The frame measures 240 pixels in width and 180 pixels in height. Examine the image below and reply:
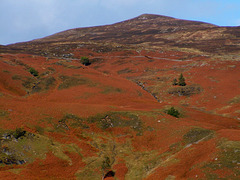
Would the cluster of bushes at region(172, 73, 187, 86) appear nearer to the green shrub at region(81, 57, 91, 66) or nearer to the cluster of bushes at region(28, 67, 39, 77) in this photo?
the cluster of bushes at region(28, 67, 39, 77)

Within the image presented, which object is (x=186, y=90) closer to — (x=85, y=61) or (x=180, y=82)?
(x=180, y=82)

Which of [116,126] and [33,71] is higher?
[33,71]

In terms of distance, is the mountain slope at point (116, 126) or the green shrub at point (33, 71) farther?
the green shrub at point (33, 71)

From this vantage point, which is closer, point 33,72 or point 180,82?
point 180,82

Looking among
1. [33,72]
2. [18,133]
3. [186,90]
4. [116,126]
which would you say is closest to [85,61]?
[33,72]

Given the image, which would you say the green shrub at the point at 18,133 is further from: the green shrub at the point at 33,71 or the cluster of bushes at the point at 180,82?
the cluster of bushes at the point at 180,82

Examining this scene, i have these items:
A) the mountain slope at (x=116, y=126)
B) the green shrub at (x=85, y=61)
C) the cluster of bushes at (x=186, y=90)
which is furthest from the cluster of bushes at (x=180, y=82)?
the green shrub at (x=85, y=61)

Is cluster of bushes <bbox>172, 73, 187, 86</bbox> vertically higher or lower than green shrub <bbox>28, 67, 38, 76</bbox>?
lower

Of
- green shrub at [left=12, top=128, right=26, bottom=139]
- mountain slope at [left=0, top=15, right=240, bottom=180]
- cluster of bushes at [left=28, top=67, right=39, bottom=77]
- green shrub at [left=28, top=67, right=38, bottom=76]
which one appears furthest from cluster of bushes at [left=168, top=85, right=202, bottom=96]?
green shrub at [left=12, top=128, right=26, bottom=139]

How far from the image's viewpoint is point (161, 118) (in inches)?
1693

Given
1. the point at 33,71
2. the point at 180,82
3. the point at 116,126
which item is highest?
the point at 33,71

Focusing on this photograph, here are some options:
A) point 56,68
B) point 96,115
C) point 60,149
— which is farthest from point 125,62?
point 60,149

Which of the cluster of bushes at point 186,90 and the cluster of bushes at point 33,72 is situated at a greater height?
the cluster of bushes at point 33,72

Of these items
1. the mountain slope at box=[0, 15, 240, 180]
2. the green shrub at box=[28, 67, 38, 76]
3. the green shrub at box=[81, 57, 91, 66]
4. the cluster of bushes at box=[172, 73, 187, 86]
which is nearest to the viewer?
the mountain slope at box=[0, 15, 240, 180]
